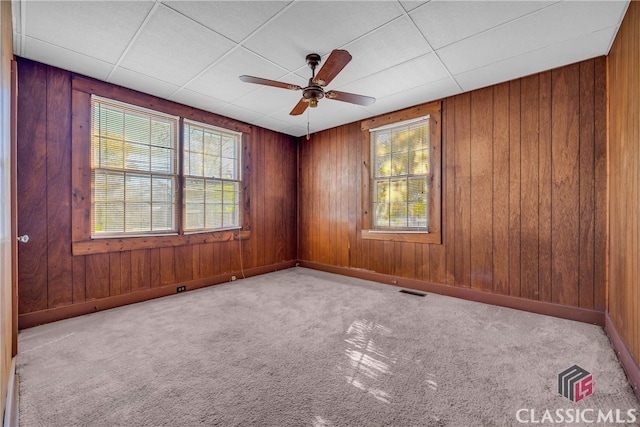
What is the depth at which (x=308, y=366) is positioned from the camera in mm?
1994

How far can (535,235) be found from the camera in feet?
9.96

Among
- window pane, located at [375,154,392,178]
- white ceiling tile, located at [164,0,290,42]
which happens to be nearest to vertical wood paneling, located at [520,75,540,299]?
window pane, located at [375,154,392,178]

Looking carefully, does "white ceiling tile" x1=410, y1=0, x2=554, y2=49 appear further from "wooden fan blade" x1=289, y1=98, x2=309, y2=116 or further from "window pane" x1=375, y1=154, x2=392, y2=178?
"window pane" x1=375, y1=154, x2=392, y2=178

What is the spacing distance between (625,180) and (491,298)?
175cm

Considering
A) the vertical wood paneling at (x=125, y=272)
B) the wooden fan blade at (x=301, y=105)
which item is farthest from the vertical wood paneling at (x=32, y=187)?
the wooden fan blade at (x=301, y=105)

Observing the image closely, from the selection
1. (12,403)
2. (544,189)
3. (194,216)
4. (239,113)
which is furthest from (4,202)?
(544,189)

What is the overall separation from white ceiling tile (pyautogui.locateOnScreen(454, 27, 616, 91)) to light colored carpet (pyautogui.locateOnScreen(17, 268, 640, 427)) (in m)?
2.55

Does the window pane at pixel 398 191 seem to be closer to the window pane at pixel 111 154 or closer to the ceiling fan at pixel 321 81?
the ceiling fan at pixel 321 81

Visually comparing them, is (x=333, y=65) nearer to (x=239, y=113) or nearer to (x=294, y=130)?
(x=239, y=113)

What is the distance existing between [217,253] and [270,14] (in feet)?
10.6

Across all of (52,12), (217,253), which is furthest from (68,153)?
(217,253)

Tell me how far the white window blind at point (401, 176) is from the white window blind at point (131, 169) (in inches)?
115

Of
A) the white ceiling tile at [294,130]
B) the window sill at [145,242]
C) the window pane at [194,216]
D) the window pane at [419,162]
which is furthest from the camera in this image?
the white ceiling tile at [294,130]

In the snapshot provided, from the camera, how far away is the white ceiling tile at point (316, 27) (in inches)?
81.4
